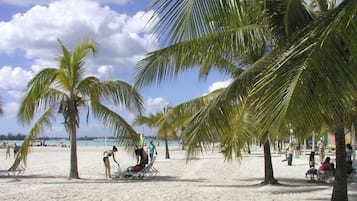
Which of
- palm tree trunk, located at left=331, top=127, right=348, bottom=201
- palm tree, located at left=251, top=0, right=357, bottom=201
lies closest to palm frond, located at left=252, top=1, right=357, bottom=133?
palm tree, located at left=251, top=0, right=357, bottom=201

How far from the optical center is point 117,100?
17.1m

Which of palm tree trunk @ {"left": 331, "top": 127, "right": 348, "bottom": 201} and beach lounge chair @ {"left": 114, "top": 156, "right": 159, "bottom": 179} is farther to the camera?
beach lounge chair @ {"left": 114, "top": 156, "right": 159, "bottom": 179}

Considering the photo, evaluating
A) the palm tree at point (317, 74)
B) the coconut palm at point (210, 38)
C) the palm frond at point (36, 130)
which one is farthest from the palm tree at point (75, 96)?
the palm tree at point (317, 74)

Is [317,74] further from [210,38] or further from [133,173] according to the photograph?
[133,173]

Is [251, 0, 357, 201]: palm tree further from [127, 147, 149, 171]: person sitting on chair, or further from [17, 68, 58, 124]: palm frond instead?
[127, 147, 149, 171]: person sitting on chair

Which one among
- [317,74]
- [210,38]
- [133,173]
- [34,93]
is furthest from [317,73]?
[133,173]

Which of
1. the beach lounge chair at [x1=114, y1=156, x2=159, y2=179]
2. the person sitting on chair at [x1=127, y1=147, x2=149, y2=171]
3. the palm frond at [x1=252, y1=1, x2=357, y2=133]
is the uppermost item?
the palm frond at [x1=252, y1=1, x2=357, y2=133]

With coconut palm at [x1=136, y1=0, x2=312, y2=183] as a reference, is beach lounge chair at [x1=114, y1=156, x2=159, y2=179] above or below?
below

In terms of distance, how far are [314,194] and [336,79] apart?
8.28m

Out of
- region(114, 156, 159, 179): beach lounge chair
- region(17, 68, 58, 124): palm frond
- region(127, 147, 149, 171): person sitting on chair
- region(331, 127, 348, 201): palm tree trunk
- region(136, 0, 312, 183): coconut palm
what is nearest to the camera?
region(136, 0, 312, 183): coconut palm

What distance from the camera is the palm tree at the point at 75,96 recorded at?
16.7 meters

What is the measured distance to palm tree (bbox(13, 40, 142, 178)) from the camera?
16.7 m

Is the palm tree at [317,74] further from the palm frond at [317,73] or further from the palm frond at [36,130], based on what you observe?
the palm frond at [36,130]

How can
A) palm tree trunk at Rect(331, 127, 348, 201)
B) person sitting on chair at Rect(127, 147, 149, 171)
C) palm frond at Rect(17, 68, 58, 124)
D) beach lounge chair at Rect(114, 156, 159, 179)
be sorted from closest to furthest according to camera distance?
palm tree trunk at Rect(331, 127, 348, 201), palm frond at Rect(17, 68, 58, 124), beach lounge chair at Rect(114, 156, 159, 179), person sitting on chair at Rect(127, 147, 149, 171)
